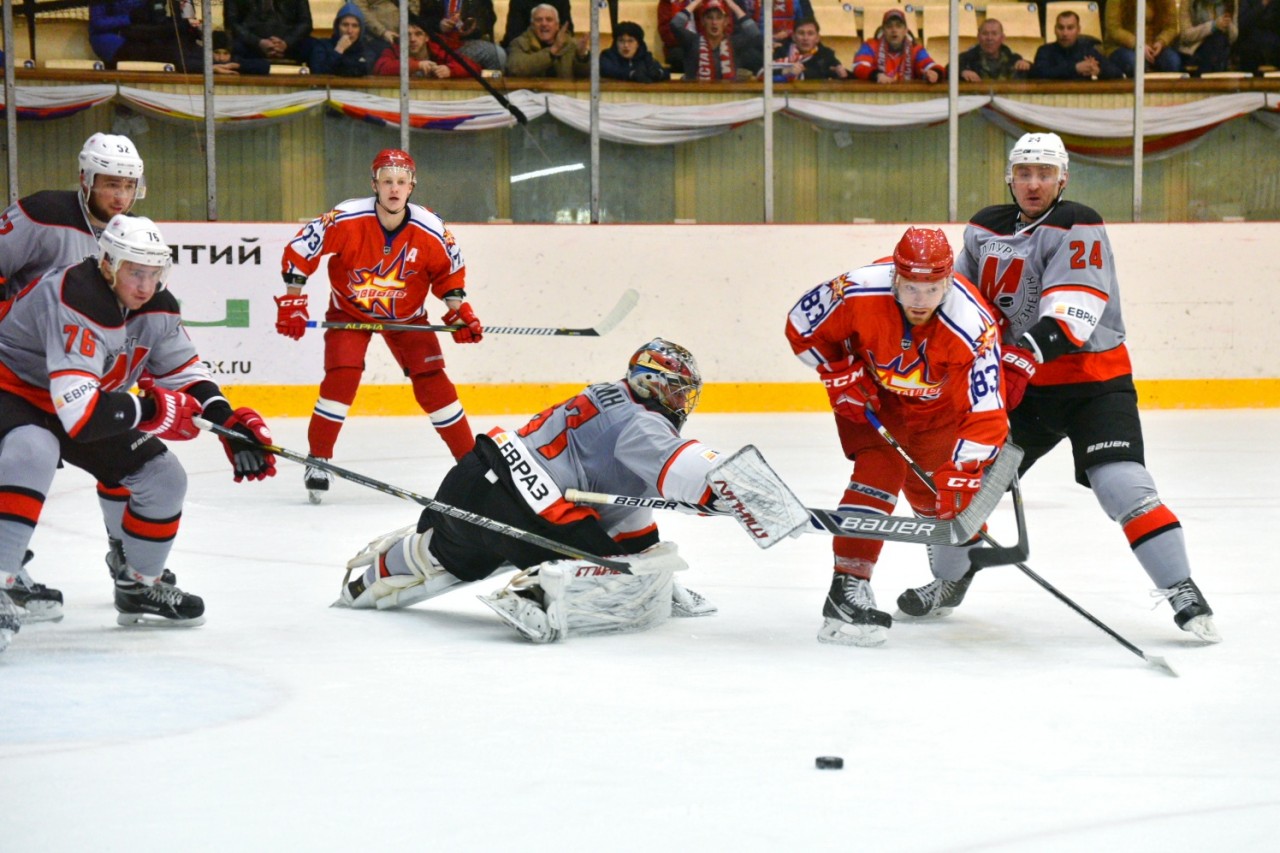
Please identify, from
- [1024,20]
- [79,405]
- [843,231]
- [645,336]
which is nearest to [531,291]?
[645,336]

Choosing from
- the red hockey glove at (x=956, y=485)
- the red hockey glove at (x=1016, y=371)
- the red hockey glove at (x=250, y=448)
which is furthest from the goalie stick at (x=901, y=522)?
the red hockey glove at (x=250, y=448)

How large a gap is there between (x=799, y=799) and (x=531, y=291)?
5816 mm

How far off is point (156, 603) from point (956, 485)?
172cm

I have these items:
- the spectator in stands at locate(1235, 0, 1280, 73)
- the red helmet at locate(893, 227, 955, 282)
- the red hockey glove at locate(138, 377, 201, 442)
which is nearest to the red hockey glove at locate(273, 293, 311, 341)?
the red hockey glove at locate(138, 377, 201, 442)

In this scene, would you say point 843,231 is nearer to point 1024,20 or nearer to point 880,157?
point 880,157

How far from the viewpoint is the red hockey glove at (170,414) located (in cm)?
311

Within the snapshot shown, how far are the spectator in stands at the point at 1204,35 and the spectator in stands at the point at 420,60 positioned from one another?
388 cm

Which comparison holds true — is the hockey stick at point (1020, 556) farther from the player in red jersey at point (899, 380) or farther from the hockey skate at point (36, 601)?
the hockey skate at point (36, 601)

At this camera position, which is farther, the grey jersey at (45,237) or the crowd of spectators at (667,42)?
the crowd of spectators at (667,42)

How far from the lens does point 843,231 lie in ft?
26.5

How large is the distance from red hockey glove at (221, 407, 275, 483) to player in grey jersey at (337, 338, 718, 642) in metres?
0.38

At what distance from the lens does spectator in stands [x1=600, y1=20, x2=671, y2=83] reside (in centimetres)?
820

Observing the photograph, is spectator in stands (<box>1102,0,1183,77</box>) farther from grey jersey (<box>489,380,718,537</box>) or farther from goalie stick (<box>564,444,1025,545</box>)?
grey jersey (<box>489,380,718,537</box>)

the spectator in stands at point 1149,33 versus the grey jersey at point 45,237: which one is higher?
the spectator in stands at point 1149,33
